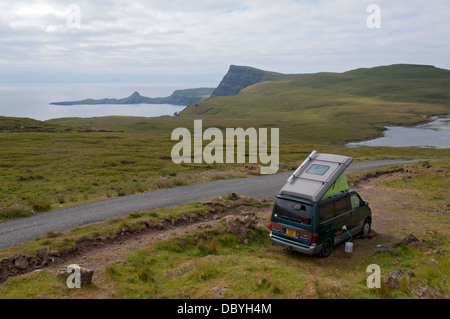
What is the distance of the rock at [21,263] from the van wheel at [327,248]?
1228 cm

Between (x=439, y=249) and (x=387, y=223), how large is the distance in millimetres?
4480

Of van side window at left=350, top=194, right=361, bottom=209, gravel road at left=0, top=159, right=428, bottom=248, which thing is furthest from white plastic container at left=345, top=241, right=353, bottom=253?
gravel road at left=0, top=159, right=428, bottom=248

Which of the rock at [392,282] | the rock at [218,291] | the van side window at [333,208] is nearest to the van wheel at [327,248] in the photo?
the van side window at [333,208]

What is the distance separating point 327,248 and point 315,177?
3.43 metres

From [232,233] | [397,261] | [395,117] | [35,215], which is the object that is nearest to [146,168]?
[35,215]

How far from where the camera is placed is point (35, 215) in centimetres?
2023

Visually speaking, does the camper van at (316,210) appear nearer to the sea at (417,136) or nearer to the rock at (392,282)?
the rock at (392,282)

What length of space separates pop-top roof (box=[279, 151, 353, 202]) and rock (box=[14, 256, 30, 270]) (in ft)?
36.1

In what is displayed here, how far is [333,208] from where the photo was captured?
1468cm

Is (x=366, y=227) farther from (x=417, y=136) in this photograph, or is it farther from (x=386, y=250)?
(x=417, y=136)

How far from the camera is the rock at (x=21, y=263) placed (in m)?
11.5

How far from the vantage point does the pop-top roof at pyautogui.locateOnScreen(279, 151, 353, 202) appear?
14.1 metres
